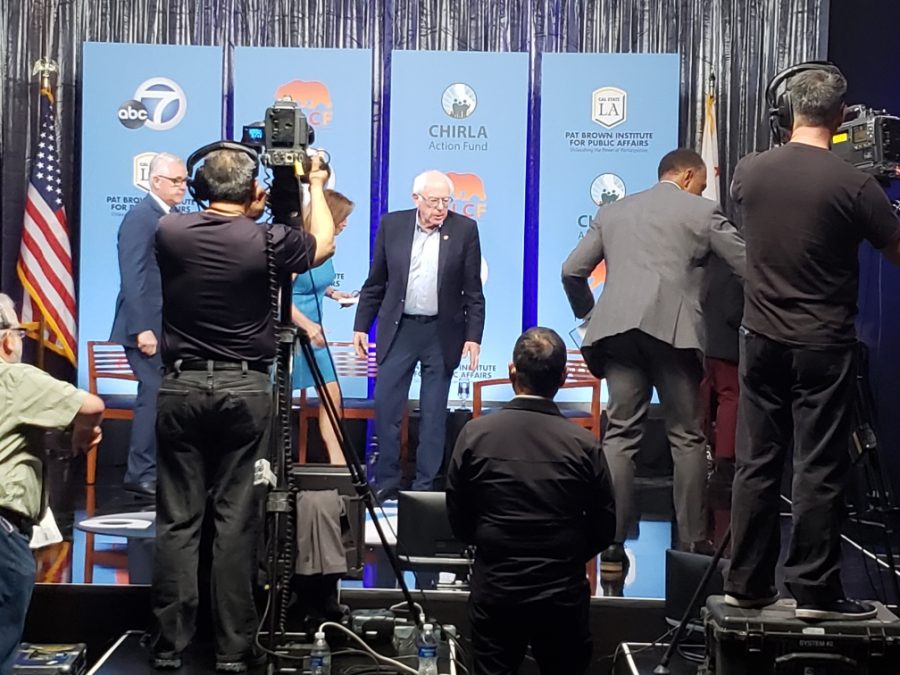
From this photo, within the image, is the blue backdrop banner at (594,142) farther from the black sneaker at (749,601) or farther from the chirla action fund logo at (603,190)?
the black sneaker at (749,601)

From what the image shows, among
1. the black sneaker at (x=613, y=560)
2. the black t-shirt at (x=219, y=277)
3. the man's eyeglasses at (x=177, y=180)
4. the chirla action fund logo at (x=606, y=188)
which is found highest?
the chirla action fund logo at (x=606, y=188)

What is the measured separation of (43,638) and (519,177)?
401 cm

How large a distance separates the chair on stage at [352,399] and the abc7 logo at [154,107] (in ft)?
5.38

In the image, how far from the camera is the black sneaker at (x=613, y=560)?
4.65 m

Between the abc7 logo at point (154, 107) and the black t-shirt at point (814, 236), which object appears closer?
the black t-shirt at point (814, 236)

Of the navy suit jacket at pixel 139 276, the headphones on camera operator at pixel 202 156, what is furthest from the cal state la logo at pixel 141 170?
the headphones on camera operator at pixel 202 156

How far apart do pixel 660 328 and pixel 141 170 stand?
147 inches

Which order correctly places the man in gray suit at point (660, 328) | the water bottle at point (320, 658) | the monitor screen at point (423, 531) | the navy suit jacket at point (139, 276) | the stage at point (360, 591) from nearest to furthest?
the water bottle at point (320, 658), the stage at point (360, 591), the monitor screen at point (423, 531), the man in gray suit at point (660, 328), the navy suit jacket at point (139, 276)

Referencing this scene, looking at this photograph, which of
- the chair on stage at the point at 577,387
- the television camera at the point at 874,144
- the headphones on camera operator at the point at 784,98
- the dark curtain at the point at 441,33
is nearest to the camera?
the headphones on camera operator at the point at 784,98

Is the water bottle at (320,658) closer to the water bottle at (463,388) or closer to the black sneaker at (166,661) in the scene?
the black sneaker at (166,661)

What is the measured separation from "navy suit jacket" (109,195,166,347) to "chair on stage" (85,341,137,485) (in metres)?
0.65

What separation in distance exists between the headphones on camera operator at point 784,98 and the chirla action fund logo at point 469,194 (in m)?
3.78

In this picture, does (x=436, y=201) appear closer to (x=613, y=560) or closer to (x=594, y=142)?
(x=594, y=142)

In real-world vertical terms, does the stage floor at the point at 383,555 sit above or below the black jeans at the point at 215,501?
below
